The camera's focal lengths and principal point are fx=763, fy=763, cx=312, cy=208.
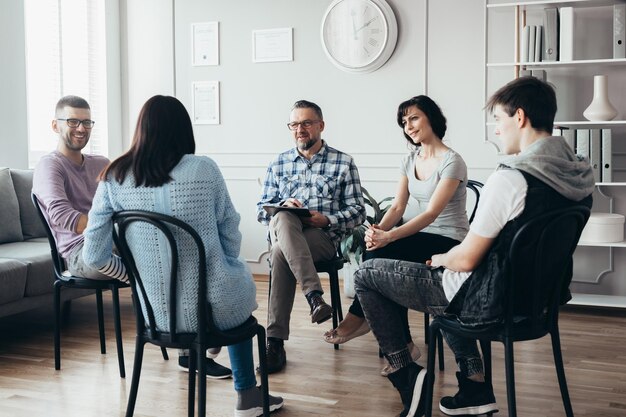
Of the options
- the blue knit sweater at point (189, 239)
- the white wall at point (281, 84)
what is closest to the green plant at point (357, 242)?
the white wall at point (281, 84)

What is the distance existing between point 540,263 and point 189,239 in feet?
3.39

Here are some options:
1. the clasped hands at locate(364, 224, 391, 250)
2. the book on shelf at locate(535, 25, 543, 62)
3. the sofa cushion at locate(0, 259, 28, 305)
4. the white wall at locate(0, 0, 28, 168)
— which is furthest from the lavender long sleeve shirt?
the book on shelf at locate(535, 25, 543, 62)

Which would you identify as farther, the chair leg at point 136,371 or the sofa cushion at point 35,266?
the sofa cushion at point 35,266

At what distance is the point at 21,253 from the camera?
395 centimetres

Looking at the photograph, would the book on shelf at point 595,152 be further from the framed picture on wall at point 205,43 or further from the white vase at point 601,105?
the framed picture on wall at point 205,43

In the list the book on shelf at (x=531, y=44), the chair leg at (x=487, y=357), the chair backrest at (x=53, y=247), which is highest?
the book on shelf at (x=531, y=44)

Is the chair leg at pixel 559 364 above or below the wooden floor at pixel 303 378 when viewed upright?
above

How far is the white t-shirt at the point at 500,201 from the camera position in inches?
85.4

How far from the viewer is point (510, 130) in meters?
2.34

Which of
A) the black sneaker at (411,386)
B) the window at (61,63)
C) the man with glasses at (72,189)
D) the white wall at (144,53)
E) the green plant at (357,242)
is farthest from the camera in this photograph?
the white wall at (144,53)

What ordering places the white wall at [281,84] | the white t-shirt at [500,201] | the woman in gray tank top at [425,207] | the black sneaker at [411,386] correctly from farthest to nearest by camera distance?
1. the white wall at [281,84]
2. the woman in gray tank top at [425,207]
3. the black sneaker at [411,386]
4. the white t-shirt at [500,201]

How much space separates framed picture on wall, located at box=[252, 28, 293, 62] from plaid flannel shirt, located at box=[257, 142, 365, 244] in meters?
2.02

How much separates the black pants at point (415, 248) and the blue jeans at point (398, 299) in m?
0.46

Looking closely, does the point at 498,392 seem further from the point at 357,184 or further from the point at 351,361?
the point at 357,184
